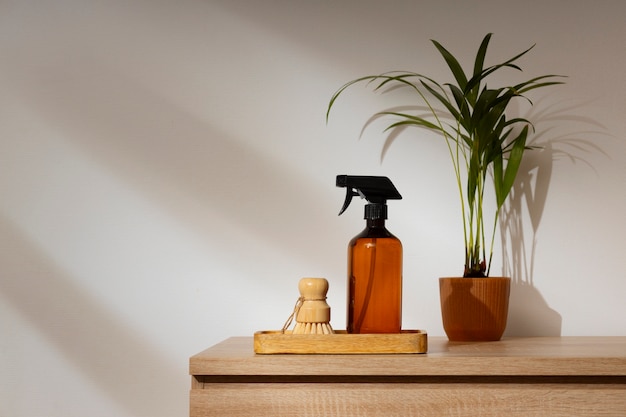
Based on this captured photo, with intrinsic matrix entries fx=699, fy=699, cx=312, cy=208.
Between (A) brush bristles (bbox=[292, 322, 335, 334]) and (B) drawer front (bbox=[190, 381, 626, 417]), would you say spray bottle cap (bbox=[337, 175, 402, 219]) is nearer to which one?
(A) brush bristles (bbox=[292, 322, 335, 334])

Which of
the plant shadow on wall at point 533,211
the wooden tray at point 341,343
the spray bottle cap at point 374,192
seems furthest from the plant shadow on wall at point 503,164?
the wooden tray at point 341,343

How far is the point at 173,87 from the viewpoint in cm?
174

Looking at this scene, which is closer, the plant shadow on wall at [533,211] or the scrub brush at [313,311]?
the scrub brush at [313,311]

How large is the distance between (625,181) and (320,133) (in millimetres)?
Result: 737

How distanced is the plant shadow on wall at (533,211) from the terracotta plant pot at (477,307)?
204mm

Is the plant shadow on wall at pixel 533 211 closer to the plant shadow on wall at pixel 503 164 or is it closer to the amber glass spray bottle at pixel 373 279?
the plant shadow on wall at pixel 503 164

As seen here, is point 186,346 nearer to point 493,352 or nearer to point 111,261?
point 111,261

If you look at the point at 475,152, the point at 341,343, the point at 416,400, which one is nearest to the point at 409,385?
the point at 416,400

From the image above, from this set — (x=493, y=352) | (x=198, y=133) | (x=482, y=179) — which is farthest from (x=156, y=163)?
(x=493, y=352)

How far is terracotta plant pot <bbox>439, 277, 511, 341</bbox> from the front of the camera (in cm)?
145

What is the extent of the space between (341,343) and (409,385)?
0.44 ft

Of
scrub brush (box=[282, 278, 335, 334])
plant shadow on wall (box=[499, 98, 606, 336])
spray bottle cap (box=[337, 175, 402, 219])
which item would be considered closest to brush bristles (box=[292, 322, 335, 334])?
scrub brush (box=[282, 278, 335, 334])

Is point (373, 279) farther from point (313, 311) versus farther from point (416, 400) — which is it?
point (416, 400)

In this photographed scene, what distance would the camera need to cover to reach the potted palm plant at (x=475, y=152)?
145 centimetres
